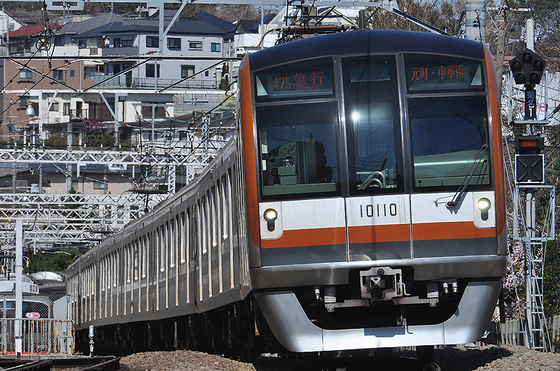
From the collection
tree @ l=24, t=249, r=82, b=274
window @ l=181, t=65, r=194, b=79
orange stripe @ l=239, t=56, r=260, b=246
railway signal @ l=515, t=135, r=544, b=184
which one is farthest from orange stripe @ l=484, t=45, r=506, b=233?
window @ l=181, t=65, r=194, b=79

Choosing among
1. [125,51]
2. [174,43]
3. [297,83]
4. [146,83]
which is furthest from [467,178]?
[125,51]

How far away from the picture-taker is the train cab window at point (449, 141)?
24.9 ft

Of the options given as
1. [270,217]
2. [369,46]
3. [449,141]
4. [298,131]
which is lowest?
[270,217]

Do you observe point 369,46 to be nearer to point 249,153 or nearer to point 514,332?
point 249,153

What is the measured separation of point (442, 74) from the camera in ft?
25.6

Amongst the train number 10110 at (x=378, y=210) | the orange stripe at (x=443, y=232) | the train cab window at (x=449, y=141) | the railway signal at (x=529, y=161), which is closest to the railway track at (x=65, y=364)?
the train number 10110 at (x=378, y=210)

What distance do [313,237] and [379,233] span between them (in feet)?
1.83

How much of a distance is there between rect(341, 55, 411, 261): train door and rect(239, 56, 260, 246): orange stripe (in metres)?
→ 0.80

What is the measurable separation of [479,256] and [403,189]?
0.85 meters

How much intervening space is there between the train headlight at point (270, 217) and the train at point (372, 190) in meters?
0.02

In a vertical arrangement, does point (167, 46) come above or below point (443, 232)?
above

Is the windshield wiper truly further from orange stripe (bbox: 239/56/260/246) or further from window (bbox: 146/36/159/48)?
window (bbox: 146/36/159/48)

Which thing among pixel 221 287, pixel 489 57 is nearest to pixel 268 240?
pixel 489 57

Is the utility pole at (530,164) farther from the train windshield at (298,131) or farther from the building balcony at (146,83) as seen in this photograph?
the building balcony at (146,83)
